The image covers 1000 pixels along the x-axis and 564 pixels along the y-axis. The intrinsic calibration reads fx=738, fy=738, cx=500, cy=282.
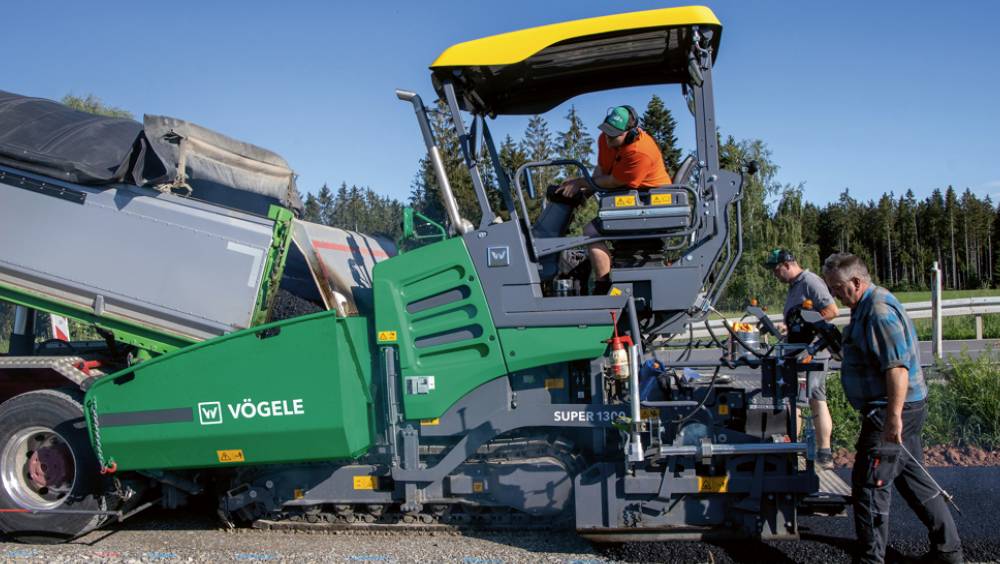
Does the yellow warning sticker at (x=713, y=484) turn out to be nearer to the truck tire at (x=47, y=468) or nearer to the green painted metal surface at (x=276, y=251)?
the green painted metal surface at (x=276, y=251)

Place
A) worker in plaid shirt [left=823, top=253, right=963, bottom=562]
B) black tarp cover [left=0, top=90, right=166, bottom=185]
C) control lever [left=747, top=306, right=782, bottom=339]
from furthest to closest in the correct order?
black tarp cover [left=0, top=90, right=166, bottom=185], control lever [left=747, top=306, right=782, bottom=339], worker in plaid shirt [left=823, top=253, right=963, bottom=562]

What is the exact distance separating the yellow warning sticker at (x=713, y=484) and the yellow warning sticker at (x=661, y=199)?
1682 millimetres

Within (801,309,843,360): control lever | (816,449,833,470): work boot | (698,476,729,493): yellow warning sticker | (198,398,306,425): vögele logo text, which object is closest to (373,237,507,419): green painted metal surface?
(198,398,306,425): vögele logo text

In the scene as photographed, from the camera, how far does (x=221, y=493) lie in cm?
517

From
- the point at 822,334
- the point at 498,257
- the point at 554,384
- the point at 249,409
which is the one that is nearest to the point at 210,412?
the point at 249,409

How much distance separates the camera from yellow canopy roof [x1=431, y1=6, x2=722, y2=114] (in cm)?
430

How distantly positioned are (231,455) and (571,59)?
3344 millimetres

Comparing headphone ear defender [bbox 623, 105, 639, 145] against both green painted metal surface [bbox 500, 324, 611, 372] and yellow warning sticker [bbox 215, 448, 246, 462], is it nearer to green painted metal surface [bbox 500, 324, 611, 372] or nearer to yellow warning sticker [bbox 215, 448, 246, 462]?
green painted metal surface [bbox 500, 324, 611, 372]

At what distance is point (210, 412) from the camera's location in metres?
4.67

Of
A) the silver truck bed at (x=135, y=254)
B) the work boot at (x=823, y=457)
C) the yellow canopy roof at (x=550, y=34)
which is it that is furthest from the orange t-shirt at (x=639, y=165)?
the work boot at (x=823, y=457)

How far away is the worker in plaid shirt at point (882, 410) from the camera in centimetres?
385

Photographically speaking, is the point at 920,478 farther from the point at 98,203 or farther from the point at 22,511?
the point at 22,511

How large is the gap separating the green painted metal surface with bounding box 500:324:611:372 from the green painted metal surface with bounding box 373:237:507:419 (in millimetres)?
176

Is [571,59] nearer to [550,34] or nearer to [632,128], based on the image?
[550,34]
